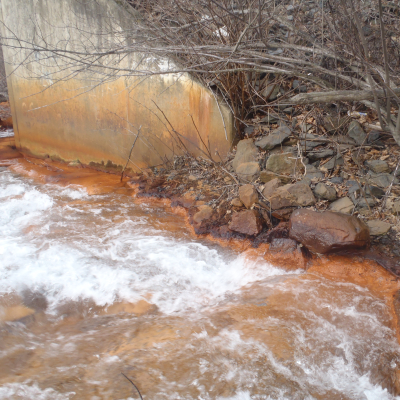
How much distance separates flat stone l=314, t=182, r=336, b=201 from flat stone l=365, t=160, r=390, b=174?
1.63 feet

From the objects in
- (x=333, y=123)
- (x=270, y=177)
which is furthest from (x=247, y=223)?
(x=333, y=123)

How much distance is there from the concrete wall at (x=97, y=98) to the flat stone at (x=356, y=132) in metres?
1.53

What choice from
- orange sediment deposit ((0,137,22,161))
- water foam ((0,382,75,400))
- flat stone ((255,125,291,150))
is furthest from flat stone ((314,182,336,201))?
orange sediment deposit ((0,137,22,161))

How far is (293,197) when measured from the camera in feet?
12.7

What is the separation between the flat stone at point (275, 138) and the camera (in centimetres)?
449

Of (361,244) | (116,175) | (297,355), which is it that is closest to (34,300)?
(297,355)

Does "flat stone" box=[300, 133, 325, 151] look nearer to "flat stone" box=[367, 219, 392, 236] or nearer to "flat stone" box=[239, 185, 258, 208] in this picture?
"flat stone" box=[239, 185, 258, 208]

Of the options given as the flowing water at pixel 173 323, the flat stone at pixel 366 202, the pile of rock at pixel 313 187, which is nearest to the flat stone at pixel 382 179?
the pile of rock at pixel 313 187

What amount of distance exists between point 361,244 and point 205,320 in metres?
1.65

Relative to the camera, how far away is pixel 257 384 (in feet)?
7.18

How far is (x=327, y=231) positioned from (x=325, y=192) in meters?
0.60

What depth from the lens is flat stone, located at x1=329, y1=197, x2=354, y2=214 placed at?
12.0 feet

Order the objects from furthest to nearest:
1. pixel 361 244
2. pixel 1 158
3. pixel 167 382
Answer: pixel 1 158 → pixel 361 244 → pixel 167 382

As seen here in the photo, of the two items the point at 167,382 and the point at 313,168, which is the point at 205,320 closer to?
the point at 167,382
